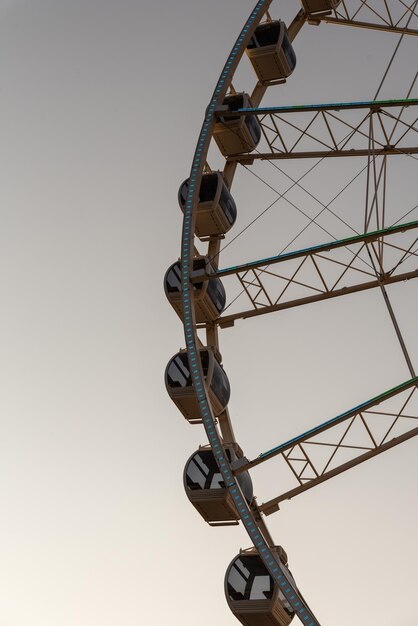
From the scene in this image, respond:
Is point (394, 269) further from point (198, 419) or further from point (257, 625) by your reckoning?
point (257, 625)

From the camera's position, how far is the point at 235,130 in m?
18.3

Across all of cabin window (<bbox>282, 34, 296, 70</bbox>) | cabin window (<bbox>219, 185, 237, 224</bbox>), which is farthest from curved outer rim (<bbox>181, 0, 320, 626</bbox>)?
cabin window (<bbox>282, 34, 296, 70</bbox>)

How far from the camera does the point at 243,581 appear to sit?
14.1 m

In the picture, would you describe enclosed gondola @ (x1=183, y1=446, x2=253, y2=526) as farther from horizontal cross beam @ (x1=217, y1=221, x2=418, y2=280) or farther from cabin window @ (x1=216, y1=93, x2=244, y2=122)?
cabin window @ (x1=216, y1=93, x2=244, y2=122)

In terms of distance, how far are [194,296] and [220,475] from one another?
2.94m

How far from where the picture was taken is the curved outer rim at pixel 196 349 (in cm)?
1286

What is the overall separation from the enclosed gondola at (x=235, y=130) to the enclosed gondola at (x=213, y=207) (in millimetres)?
766

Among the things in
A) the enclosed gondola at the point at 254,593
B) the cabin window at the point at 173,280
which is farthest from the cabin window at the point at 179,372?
the enclosed gondola at the point at 254,593

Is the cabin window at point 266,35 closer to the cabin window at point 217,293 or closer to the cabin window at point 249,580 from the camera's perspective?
the cabin window at point 217,293

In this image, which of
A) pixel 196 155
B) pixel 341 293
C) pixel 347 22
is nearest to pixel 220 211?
pixel 196 155

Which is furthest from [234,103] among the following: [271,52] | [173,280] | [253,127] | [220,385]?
[220,385]

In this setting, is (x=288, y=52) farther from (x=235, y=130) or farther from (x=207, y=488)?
(x=207, y=488)

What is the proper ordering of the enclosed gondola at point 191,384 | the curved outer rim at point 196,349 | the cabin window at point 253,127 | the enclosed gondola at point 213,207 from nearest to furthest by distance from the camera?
the curved outer rim at point 196,349 < the enclosed gondola at point 191,384 < the enclosed gondola at point 213,207 < the cabin window at point 253,127

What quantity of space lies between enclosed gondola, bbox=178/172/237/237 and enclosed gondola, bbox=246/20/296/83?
275cm
